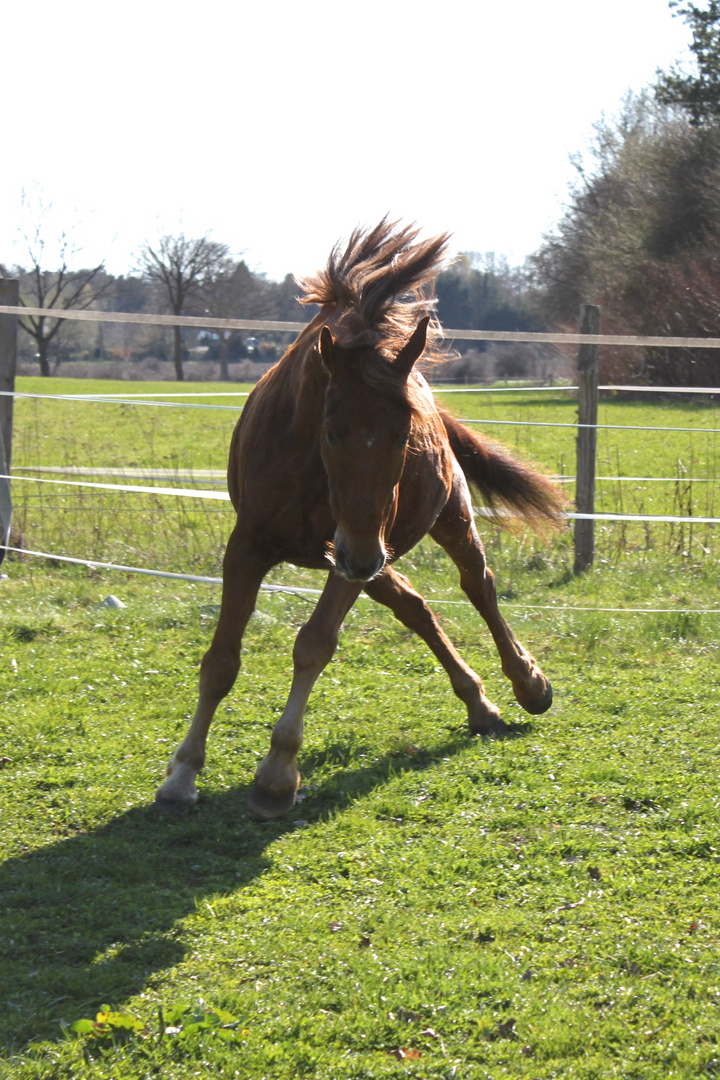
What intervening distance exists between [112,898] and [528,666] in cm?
236

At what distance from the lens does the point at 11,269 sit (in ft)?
155

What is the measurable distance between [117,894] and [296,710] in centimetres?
88

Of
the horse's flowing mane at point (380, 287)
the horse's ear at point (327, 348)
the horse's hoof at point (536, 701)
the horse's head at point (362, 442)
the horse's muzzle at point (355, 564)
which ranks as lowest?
Result: the horse's hoof at point (536, 701)

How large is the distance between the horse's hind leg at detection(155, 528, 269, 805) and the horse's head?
23.8 inches

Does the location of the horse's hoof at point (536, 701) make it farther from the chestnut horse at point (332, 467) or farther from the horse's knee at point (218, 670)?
the horse's knee at point (218, 670)

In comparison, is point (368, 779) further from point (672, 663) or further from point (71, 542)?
point (71, 542)

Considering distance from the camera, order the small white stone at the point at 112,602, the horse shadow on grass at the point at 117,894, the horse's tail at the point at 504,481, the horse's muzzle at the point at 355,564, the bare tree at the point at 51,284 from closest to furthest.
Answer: the horse shadow on grass at the point at 117,894, the horse's muzzle at the point at 355,564, the horse's tail at the point at 504,481, the small white stone at the point at 112,602, the bare tree at the point at 51,284

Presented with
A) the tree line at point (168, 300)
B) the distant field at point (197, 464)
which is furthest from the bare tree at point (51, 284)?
the distant field at point (197, 464)

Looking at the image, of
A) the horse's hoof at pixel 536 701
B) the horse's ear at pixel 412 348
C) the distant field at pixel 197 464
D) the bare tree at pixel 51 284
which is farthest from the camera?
the bare tree at pixel 51 284

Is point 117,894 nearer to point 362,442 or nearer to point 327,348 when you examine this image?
point 362,442

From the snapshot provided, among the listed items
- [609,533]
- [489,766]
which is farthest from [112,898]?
[609,533]

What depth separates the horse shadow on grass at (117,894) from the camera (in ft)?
8.74

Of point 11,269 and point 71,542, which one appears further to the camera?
point 11,269

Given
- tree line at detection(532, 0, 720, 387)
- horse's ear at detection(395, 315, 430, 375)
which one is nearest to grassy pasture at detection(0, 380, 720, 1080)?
horse's ear at detection(395, 315, 430, 375)
